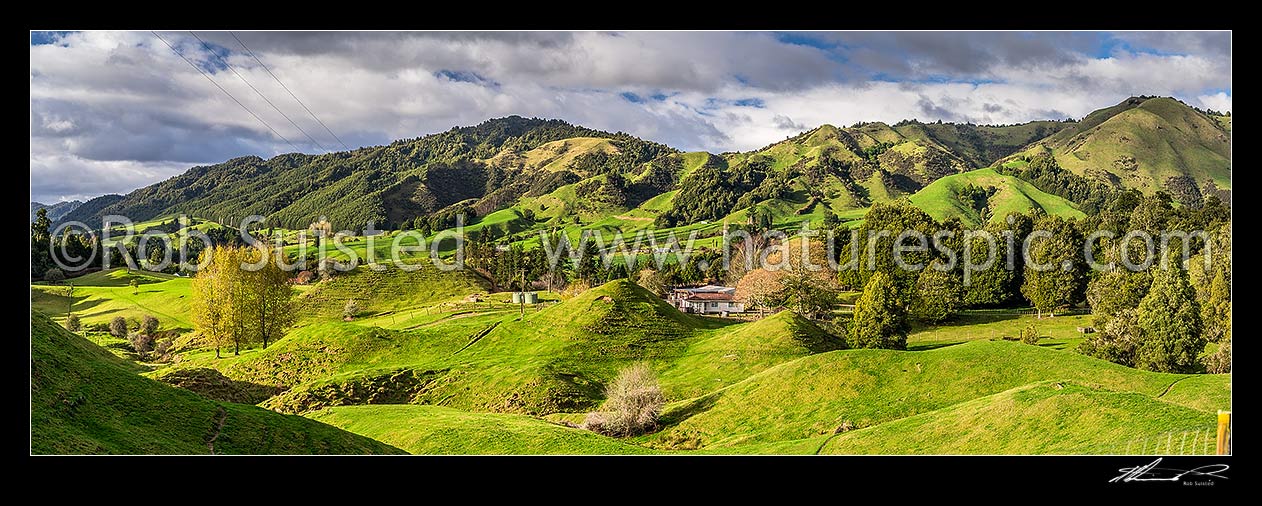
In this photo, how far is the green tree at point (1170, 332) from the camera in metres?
33.2

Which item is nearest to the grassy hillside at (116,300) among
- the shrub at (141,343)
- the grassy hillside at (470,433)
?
the shrub at (141,343)

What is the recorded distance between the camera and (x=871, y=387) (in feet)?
96.8

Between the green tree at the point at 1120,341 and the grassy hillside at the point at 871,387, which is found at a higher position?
the green tree at the point at 1120,341

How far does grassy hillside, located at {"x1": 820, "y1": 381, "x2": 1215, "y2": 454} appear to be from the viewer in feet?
53.8

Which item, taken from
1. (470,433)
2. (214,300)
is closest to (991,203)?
(214,300)

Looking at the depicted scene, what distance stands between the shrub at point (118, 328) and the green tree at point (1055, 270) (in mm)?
85467

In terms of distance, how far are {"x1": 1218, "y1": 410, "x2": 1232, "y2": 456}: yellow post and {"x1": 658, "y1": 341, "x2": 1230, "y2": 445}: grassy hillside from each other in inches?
555

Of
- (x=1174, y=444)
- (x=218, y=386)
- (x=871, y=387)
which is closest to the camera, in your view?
(x=1174, y=444)

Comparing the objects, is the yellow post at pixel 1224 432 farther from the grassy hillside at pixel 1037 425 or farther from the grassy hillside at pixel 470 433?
the grassy hillside at pixel 470 433

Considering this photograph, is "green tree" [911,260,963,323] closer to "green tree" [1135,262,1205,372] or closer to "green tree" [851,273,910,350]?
"green tree" [851,273,910,350]
